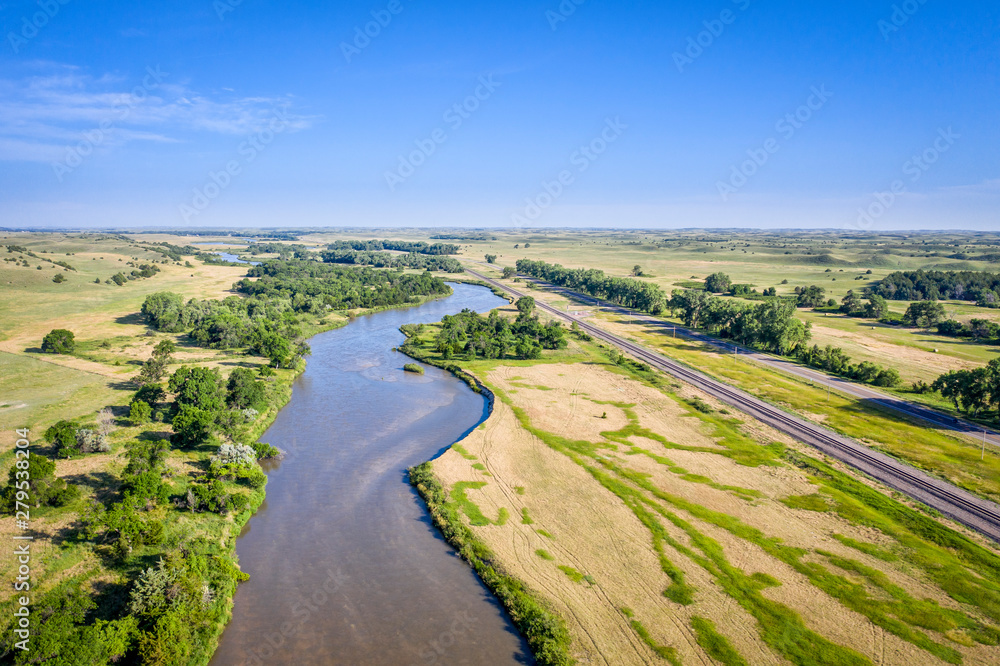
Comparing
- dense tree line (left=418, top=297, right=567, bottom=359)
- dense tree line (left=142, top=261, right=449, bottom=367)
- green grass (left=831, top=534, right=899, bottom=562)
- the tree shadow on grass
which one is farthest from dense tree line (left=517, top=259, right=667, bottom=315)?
the tree shadow on grass

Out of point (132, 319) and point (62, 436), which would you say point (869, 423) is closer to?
point (62, 436)

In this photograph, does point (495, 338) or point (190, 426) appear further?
point (495, 338)

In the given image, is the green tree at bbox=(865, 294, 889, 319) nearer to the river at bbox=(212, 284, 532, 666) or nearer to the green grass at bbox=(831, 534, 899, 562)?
the green grass at bbox=(831, 534, 899, 562)

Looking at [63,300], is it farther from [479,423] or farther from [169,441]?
[479,423]

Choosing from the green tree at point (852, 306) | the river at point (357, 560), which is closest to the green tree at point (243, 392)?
the river at point (357, 560)

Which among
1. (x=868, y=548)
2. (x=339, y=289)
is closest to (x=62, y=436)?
(x=868, y=548)

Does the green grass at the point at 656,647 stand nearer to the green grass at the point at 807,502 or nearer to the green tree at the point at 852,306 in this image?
the green grass at the point at 807,502
